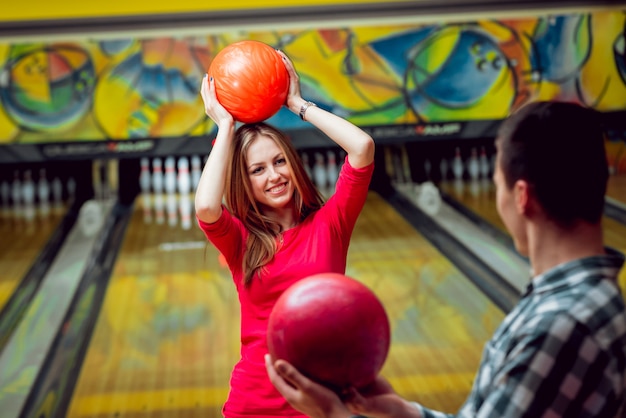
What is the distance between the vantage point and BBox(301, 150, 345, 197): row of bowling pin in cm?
593

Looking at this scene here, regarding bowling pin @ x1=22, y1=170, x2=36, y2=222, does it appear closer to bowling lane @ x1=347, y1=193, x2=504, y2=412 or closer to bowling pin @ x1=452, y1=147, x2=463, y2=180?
bowling lane @ x1=347, y1=193, x2=504, y2=412

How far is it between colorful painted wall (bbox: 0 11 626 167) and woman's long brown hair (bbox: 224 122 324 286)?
310cm

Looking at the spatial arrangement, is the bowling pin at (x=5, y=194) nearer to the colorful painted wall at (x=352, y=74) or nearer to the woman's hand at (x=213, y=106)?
the colorful painted wall at (x=352, y=74)

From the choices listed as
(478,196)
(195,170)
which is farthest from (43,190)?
(478,196)

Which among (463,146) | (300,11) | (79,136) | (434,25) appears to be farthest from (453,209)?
(79,136)

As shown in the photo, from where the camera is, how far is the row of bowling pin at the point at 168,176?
5.93m

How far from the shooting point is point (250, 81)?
5.83 feet

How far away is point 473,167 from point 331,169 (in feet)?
3.50

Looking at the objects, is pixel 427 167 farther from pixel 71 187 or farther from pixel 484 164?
pixel 71 187

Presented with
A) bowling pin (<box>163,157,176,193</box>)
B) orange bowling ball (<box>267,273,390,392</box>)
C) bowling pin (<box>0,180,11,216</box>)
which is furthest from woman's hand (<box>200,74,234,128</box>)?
bowling pin (<box>0,180,11,216</box>)

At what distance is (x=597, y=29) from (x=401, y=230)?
1690mm

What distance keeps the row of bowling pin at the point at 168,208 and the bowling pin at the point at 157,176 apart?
4 cm

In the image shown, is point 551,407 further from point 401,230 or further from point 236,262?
point 401,230

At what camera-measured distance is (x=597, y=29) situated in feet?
16.1
